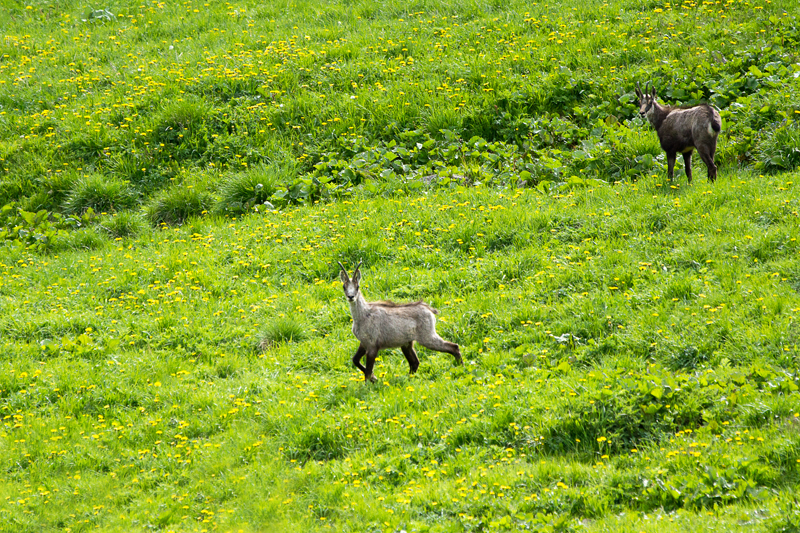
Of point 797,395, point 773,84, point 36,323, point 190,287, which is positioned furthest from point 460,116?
point 797,395

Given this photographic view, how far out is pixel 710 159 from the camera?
1123 cm

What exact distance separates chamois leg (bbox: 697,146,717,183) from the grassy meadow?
0.18 metres

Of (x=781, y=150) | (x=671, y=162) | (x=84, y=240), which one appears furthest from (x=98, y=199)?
(x=781, y=150)

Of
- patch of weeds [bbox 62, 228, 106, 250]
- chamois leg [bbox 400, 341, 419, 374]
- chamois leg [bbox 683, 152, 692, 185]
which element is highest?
chamois leg [bbox 683, 152, 692, 185]

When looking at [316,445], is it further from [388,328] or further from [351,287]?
[351,287]

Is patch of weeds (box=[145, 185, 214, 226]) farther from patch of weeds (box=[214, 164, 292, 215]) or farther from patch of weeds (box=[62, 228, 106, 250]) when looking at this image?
patch of weeds (box=[62, 228, 106, 250])

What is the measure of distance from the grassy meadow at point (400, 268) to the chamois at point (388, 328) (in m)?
0.32

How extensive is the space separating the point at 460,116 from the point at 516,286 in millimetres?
6277

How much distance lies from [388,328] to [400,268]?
2.70 m

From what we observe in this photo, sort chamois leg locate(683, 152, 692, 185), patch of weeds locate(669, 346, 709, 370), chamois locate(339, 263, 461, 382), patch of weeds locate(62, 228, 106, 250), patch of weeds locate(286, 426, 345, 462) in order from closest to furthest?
1. patch of weeds locate(286, 426, 345, 462)
2. patch of weeds locate(669, 346, 709, 370)
3. chamois locate(339, 263, 461, 382)
4. chamois leg locate(683, 152, 692, 185)
5. patch of weeds locate(62, 228, 106, 250)

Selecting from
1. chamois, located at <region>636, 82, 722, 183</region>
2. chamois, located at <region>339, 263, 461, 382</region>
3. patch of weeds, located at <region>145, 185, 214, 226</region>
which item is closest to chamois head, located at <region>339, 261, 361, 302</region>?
chamois, located at <region>339, 263, 461, 382</region>

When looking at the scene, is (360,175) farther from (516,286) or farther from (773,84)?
(773,84)

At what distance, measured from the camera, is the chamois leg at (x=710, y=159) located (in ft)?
36.8

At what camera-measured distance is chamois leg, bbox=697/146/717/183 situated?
1121cm
